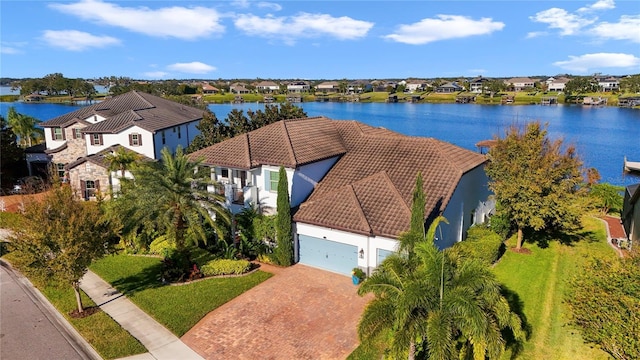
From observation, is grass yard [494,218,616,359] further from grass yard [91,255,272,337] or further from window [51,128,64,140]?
window [51,128,64,140]

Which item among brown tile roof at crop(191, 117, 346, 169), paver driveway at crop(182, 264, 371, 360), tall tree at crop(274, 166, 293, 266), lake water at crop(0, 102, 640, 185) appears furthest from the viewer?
lake water at crop(0, 102, 640, 185)

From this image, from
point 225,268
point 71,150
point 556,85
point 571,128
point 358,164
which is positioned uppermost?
point 556,85

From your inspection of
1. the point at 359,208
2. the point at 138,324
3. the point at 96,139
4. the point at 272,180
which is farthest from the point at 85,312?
the point at 96,139

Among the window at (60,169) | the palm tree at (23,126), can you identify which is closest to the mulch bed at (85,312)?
the window at (60,169)

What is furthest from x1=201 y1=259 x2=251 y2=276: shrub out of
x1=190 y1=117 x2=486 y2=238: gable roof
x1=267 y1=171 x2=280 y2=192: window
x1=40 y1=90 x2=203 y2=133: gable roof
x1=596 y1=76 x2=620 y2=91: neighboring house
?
x1=596 y1=76 x2=620 y2=91: neighboring house

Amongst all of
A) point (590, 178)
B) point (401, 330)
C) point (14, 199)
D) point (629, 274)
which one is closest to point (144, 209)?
point (401, 330)

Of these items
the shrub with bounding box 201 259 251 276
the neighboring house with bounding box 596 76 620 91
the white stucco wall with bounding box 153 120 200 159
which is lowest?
the shrub with bounding box 201 259 251 276

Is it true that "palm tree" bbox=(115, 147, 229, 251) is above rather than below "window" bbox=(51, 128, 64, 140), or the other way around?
below

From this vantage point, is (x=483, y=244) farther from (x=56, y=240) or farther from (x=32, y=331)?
(x=32, y=331)
